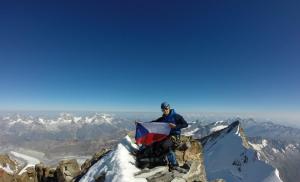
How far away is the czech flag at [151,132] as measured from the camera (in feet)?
65.1

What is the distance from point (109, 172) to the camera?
16406 mm

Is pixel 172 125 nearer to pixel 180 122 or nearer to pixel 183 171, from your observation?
pixel 180 122

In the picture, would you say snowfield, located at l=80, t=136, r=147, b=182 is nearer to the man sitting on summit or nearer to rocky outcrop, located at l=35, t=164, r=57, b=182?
the man sitting on summit

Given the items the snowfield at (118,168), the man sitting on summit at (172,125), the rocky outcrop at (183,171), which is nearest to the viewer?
the snowfield at (118,168)

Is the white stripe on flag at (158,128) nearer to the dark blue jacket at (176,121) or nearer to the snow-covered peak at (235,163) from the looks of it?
the dark blue jacket at (176,121)

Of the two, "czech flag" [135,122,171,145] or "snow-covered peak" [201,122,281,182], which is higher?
"czech flag" [135,122,171,145]

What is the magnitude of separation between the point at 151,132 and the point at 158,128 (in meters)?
0.73

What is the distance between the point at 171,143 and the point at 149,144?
205 cm

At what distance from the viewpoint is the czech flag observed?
19844 mm

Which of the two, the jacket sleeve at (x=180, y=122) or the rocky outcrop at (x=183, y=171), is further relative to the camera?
the jacket sleeve at (x=180, y=122)

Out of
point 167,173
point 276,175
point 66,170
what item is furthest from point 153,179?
point 276,175

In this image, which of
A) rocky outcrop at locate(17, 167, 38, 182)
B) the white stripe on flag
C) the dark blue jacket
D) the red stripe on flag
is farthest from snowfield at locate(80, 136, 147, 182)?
rocky outcrop at locate(17, 167, 38, 182)

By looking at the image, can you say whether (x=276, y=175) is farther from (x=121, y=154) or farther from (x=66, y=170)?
(x=121, y=154)

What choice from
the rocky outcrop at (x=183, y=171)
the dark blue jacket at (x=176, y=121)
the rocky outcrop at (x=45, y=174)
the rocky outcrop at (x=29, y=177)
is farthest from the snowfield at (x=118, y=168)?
the rocky outcrop at (x=29, y=177)
